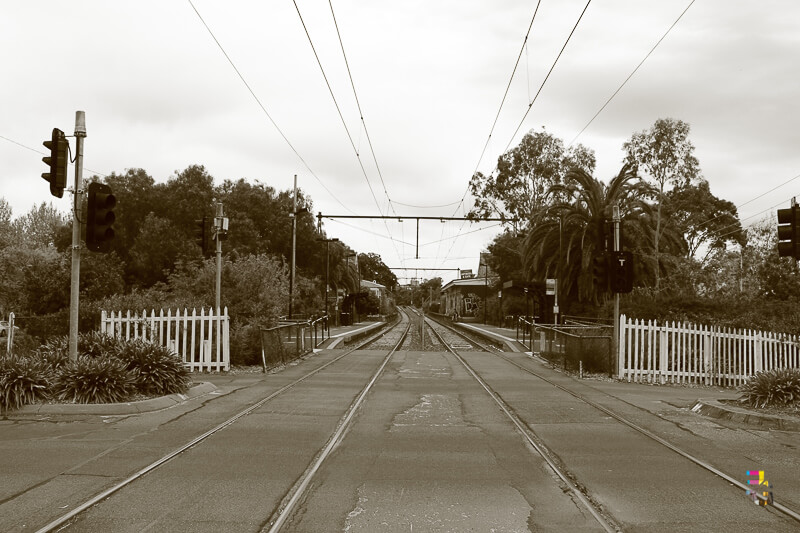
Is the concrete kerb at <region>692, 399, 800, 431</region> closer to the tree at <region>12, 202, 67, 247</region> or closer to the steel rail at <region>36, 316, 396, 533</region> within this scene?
the steel rail at <region>36, 316, 396, 533</region>

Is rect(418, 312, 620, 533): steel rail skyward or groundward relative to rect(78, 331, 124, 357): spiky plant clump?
groundward

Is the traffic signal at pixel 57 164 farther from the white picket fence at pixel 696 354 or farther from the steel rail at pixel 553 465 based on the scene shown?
the white picket fence at pixel 696 354

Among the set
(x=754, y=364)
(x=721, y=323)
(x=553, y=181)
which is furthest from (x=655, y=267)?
(x=553, y=181)

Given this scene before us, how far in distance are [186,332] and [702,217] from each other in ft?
144

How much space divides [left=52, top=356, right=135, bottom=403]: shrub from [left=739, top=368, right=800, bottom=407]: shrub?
10.9 m

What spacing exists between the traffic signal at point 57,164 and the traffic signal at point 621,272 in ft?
42.8

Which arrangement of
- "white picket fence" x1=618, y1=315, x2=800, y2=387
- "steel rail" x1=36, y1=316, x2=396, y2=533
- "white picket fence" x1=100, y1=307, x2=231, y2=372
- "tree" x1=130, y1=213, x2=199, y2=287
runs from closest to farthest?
"steel rail" x1=36, y1=316, x2=396, y2=533
"white picket fence" x1=100, y1=307, x2=231, y2=372
"white picket fence" x1=618, y1=315, x2=800, y2=387
"tree" x1=130, y1=213, x2=199, y2=287

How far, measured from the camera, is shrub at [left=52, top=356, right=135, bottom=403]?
1193 centimetres

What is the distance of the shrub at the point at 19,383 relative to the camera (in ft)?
37.9

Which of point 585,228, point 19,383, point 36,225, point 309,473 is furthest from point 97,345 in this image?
point 36,225

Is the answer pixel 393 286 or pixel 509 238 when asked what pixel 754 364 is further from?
pixel 393 286

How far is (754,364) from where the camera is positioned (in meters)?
19.9

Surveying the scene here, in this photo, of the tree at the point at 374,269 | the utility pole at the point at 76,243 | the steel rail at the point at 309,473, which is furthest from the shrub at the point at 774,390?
the tree at the point at 374,269

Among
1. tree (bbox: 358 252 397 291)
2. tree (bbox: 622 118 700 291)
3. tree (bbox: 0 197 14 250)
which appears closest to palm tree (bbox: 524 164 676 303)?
tree (bbox: 622 118 700 291)
